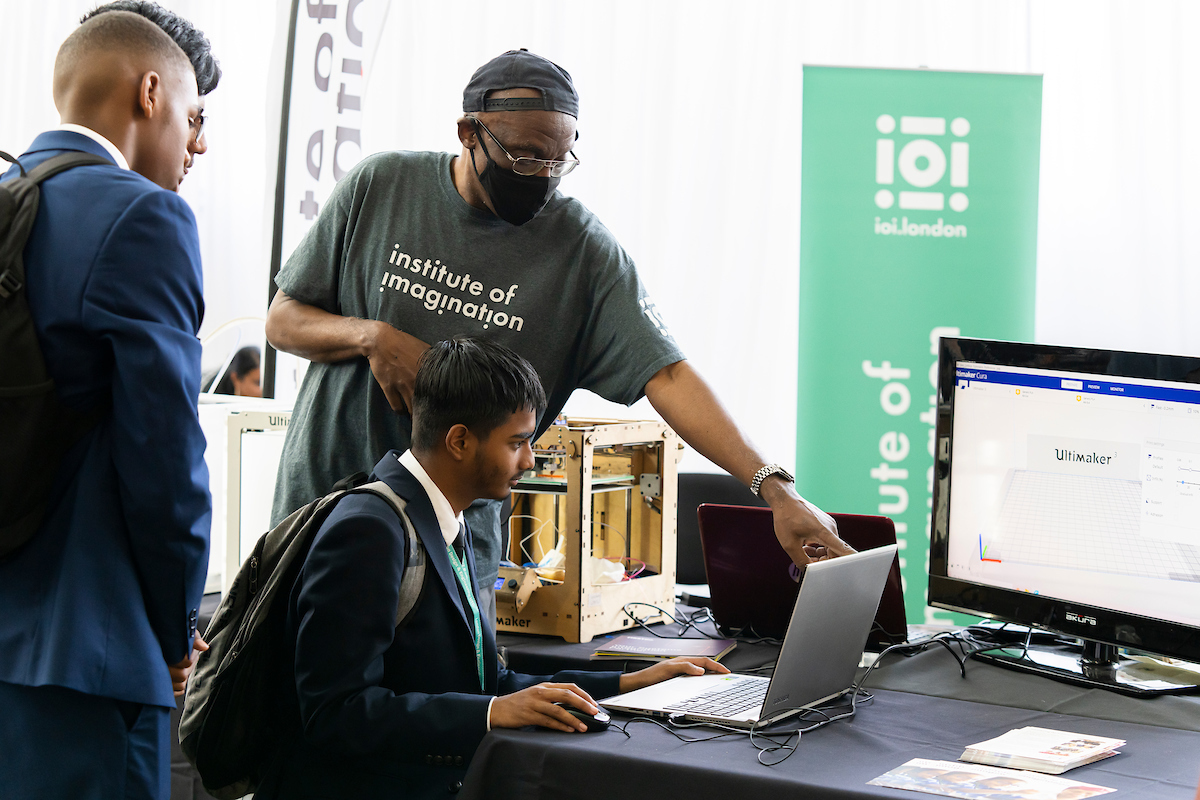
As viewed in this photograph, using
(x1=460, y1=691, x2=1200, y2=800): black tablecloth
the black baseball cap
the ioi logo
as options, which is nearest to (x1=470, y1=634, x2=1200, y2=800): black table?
(x1=460, y1=691, x2=1200, y2=800): black tablecloth

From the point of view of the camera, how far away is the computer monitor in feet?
5.10

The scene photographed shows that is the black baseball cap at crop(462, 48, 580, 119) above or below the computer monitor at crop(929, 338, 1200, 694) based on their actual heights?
above

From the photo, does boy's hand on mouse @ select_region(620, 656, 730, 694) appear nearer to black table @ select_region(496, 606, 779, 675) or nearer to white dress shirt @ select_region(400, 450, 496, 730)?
black table @ select_region(496, 606, 779, 675)

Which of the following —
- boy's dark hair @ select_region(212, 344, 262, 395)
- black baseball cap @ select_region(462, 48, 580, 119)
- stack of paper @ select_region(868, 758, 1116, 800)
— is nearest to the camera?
stack of paper @ select_region(868, 758, 1116, 800)

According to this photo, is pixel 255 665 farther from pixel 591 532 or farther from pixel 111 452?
pixel 591 532

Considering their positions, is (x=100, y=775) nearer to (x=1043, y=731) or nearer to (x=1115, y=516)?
(x=1043, y=731)

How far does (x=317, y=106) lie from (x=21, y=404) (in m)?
2.61

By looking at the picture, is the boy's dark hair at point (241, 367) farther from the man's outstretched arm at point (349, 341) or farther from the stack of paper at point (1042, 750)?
the stack of paper at point (1042, 750)

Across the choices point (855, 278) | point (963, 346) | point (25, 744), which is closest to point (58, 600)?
point (25, 744)

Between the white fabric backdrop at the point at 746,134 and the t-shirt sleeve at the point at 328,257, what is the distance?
5.82 feet

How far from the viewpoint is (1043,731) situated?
1340 mm

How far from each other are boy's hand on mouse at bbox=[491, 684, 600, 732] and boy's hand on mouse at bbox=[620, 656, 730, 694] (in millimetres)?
187

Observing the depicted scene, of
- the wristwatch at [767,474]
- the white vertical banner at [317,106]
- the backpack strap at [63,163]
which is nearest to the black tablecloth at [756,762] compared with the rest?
the wristwatch at [767,474]

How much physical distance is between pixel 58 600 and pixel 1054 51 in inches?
136
